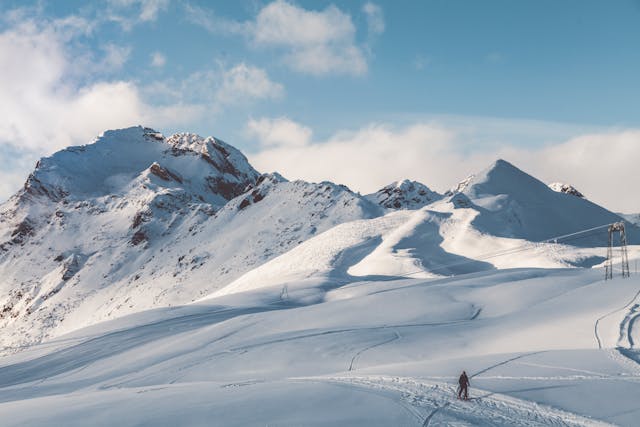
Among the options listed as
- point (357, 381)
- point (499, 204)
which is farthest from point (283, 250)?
point (357, 381)

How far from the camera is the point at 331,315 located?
1340 inches

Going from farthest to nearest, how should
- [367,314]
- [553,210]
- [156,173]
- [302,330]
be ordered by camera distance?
[156,173], [553,210], [367,314], [302,330]

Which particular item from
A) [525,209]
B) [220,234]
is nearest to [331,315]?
[525,209]

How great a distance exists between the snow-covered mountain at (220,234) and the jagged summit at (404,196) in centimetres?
31

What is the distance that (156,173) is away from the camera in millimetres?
139500

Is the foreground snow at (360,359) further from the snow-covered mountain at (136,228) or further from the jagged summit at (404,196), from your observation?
the jagged summit at (404,196)

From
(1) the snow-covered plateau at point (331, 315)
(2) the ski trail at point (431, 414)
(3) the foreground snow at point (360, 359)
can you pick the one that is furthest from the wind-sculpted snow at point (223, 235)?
(2) the ski trail at point (431, 414)

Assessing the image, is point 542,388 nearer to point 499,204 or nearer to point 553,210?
point 499,204

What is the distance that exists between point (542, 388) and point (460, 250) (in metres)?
44.3

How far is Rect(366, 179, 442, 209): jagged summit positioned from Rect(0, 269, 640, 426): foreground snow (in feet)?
165

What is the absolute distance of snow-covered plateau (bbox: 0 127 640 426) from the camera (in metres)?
15.2

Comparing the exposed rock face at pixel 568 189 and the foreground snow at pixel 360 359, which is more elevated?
the exposed rock face at pixel 568 189

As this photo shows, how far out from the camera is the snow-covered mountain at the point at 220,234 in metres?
60.5

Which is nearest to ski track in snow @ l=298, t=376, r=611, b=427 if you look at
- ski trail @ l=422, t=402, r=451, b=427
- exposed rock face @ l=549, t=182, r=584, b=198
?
ski trail @ l=422, t=402, r=451, b=427
